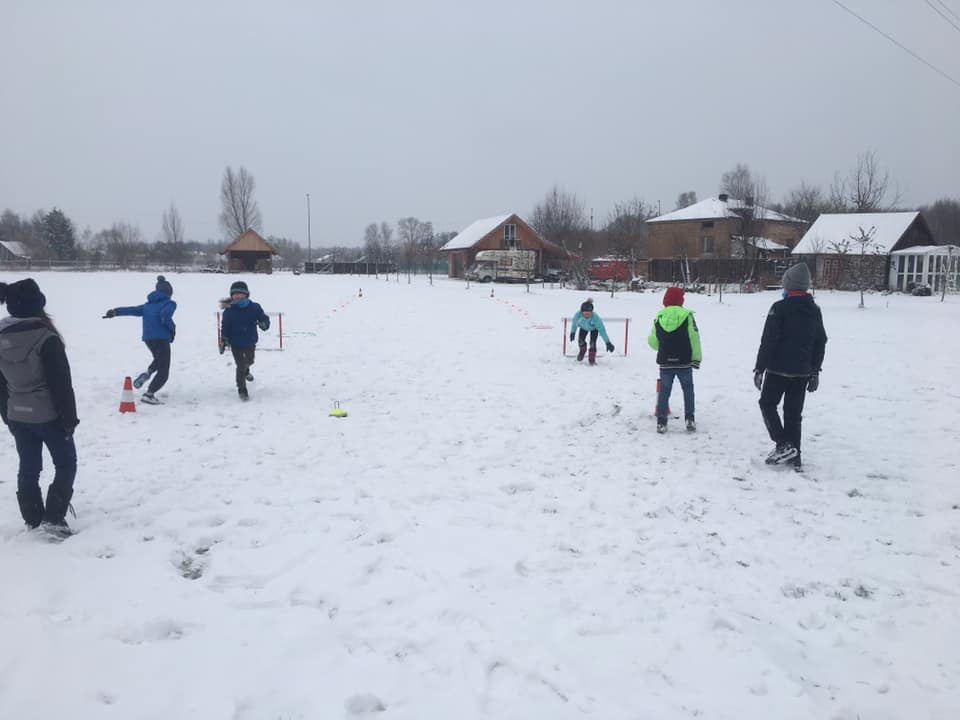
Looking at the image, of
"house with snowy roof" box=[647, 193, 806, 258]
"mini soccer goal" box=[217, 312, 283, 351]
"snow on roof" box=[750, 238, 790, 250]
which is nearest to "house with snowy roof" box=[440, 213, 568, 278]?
"house with snowy roof" box=[647, 193, 806, 258]

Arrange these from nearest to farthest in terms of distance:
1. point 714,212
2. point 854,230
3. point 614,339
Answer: point 614,339 < point 854,230 < point 714,212

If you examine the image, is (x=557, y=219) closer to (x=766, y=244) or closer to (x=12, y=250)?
(x=766, y=244)

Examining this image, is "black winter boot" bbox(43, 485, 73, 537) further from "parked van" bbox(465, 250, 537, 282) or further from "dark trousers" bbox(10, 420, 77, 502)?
"parked van" bbox(465, 250, 537, 282)

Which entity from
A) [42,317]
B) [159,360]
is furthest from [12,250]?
[42,317]

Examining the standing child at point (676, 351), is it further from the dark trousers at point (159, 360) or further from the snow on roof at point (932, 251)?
the snow on roof at point (932, 251)

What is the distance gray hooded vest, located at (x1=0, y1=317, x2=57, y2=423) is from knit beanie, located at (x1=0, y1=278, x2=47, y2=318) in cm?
7

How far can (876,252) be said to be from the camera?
4097 cm

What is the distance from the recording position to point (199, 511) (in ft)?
18.0

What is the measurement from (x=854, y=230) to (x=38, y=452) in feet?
162

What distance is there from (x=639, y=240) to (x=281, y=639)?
68.6 m

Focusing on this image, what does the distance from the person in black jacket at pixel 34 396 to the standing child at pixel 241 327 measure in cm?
447

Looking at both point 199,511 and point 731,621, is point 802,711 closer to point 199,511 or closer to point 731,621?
point 731,621

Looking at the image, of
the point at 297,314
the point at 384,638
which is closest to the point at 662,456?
the point at 384,638

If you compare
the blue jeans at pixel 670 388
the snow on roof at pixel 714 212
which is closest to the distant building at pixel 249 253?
the snow on roof at pixel 714 212
